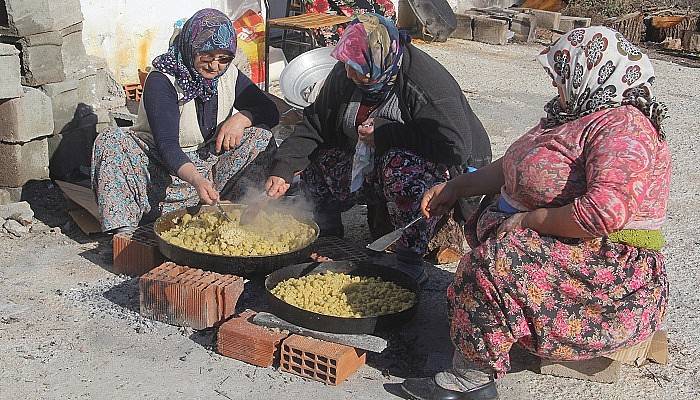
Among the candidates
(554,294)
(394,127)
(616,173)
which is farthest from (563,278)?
(394,127)

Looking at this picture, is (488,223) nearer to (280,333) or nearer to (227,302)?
(280,333)

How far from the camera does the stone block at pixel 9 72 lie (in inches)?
192

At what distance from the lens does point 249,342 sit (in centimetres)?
347

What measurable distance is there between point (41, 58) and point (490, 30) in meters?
8.90

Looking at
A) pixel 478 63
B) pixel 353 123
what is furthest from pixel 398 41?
pixel 478 63

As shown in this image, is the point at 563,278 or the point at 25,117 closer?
the point at 563,278

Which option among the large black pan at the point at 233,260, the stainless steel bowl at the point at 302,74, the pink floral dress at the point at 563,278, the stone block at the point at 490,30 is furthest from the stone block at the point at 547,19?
the pink floral dress at the point at 563,278

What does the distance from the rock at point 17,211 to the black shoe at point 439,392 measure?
9.42 ft

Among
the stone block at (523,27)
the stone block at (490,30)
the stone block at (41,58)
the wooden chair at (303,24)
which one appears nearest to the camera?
the stone block at (41,58)

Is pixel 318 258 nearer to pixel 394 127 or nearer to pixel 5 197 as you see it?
pixel 394 127

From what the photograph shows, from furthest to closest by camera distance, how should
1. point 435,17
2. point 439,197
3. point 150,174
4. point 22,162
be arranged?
point 435,17 → point 22,162 → point 150,174 → point 439,197

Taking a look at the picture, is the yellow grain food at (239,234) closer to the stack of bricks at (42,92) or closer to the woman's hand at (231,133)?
the woman's hand at (231,133)

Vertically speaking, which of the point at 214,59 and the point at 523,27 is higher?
the point at 214,59

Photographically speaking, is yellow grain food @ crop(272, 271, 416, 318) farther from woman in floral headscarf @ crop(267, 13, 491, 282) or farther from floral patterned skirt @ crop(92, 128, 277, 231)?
floral patterned skirt @ crop(92, 128, 277, 231)
